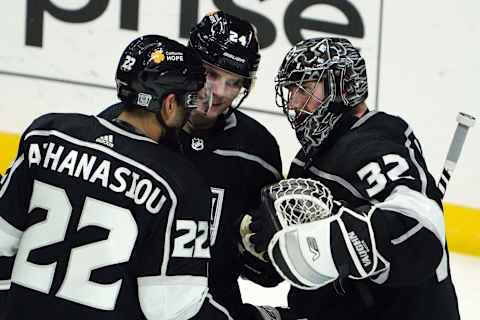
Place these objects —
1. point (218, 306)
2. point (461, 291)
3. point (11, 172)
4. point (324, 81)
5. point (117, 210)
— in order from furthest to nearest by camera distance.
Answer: point (461, 291)
point (324, 81)
point (218, 306)
point (11, 172)
point (117, 210)

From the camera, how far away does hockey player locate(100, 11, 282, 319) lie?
2.65 metres

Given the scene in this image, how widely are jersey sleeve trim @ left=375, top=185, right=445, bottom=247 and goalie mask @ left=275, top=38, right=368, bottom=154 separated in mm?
310

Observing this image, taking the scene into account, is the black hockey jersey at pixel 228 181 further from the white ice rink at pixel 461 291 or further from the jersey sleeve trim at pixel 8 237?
the white ice rink at pixel 461 291

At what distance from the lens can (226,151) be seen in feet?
8.83

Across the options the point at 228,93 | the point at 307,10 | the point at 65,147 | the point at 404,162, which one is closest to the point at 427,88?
the point at 307,10

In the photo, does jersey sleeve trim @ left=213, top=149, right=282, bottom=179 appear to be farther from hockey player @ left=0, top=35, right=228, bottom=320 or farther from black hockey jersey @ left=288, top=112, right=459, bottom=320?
hockey player @ left=0, top=35, right=228, bottom=320

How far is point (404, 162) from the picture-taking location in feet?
7.49

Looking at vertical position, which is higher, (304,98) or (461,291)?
(304,98)

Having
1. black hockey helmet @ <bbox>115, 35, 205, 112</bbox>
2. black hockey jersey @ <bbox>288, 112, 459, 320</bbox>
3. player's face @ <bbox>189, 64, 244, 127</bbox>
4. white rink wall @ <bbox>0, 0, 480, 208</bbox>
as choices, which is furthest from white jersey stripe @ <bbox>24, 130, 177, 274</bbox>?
white rink wall @ <bbox>0, 0, 480, 208</bbox>

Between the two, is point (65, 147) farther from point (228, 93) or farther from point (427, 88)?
point (427, 88)

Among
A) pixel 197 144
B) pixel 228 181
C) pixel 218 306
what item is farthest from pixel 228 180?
pixel 218 306

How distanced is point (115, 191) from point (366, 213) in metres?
0.47

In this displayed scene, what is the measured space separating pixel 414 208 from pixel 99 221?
590mm

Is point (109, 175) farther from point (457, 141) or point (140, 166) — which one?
point (457, 141)
